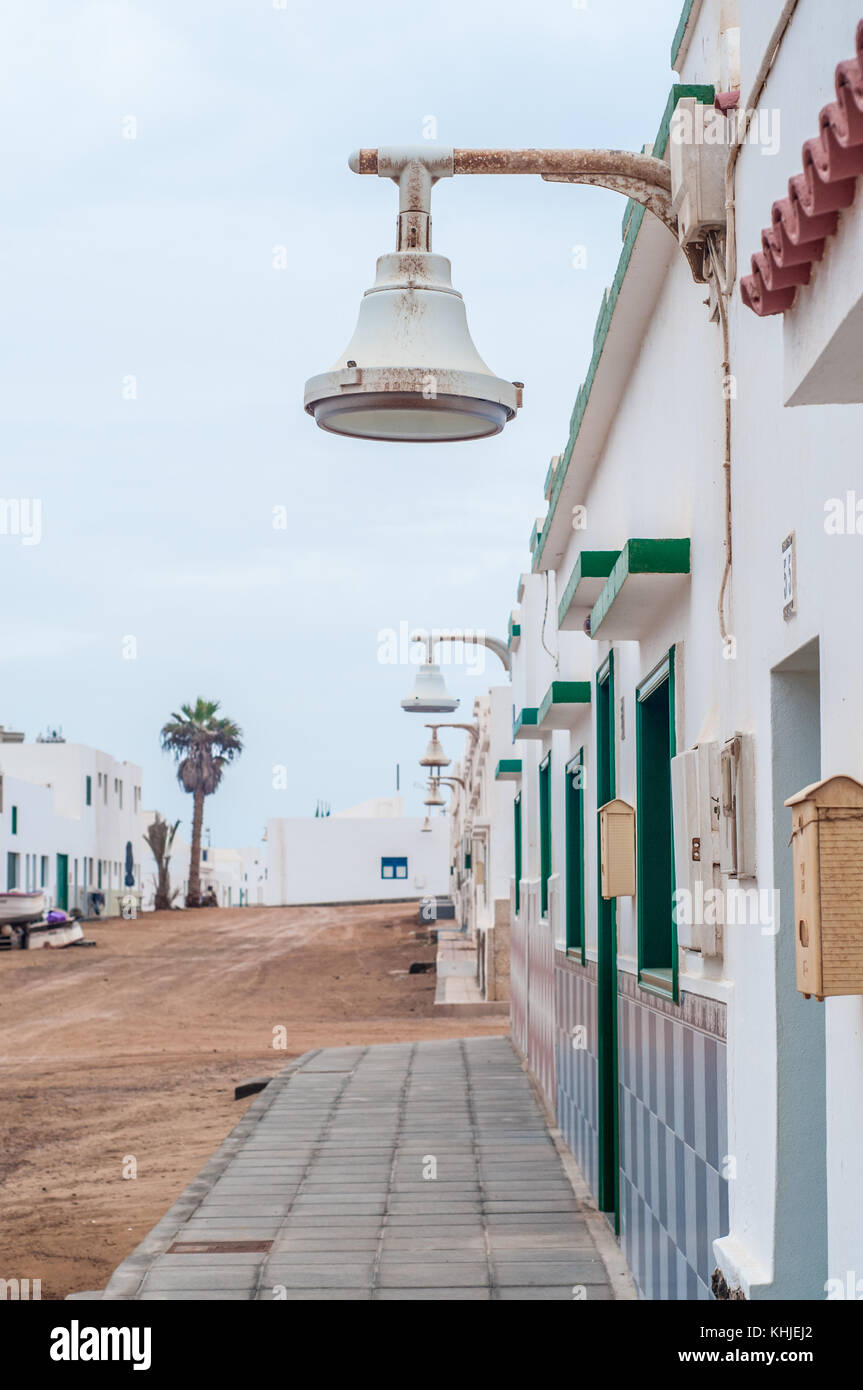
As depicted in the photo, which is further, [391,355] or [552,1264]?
[552,1264]

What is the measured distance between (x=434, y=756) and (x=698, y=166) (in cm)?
2430

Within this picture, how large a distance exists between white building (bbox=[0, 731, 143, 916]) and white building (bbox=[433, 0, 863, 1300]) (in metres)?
42.7

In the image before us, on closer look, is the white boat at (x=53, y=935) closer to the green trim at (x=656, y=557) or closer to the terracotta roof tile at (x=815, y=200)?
the green trim at (x=656, y=557)

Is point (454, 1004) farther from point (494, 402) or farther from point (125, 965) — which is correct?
point (494, 402)

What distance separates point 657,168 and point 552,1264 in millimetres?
4877

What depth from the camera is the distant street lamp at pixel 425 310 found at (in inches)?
190

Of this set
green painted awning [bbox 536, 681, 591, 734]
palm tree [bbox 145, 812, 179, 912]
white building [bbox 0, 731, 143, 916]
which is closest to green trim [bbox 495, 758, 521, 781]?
green painted awning [bbox 536, 681, 591, 734]

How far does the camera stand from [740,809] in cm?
439

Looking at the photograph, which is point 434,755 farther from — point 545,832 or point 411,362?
point 411,362

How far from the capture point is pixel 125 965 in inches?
1362

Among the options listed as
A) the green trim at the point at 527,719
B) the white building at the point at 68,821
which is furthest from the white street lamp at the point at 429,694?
the white building at the point at 68,821

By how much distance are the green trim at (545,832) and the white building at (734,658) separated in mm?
4882
